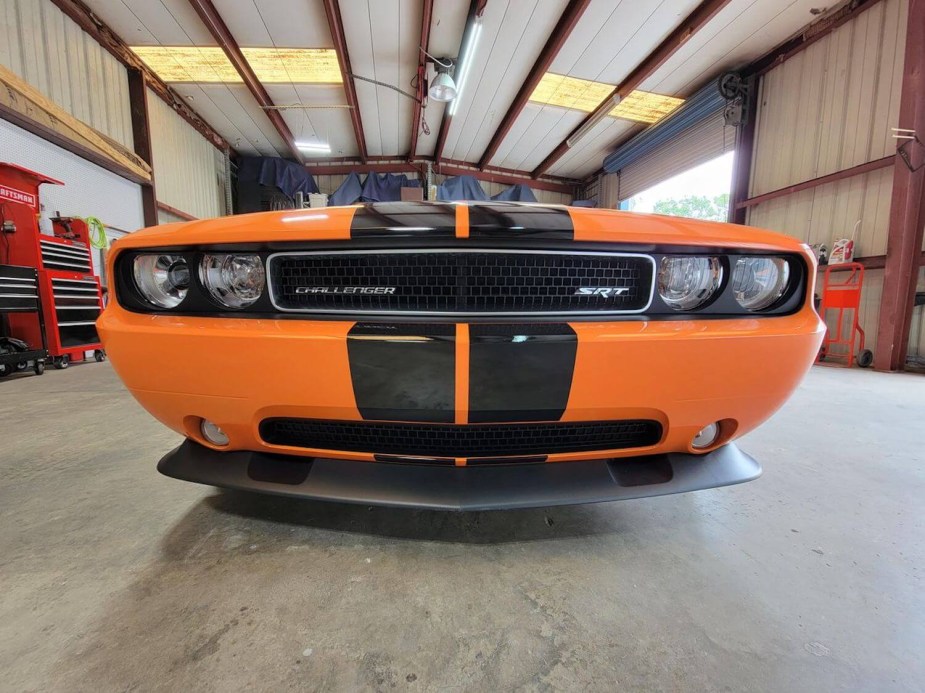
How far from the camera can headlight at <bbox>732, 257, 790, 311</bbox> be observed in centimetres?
92

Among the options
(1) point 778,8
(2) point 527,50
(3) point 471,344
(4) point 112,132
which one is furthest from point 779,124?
(4) point 112,132

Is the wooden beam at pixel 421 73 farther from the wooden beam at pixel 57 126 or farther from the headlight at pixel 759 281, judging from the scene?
the headlight at pixel 759 281

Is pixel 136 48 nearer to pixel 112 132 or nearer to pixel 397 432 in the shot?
pixel 112 132

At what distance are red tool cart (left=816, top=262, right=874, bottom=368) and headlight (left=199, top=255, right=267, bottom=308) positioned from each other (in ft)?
17.8

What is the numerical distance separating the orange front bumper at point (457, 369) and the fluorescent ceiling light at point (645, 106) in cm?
656

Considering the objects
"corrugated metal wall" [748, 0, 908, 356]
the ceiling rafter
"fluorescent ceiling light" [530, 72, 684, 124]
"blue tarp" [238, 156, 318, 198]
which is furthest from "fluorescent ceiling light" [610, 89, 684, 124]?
"blue tarp" [238, 156, 318, 198]

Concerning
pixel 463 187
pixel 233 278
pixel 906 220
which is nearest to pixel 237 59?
pixel 463 187

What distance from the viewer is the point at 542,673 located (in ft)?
2.07

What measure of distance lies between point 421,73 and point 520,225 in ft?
20.0

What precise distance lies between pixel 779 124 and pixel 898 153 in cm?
167

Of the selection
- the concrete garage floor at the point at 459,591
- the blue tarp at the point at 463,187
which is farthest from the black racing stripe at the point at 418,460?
the blue tarp at the point at 463,187

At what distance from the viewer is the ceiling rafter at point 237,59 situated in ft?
14.2

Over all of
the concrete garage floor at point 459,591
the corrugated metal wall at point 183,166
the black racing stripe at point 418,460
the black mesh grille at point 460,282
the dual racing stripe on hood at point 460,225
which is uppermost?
the corrugated metal wall at point 183,166

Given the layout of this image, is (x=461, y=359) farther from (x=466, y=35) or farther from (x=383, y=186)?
(x=383, y=186)
